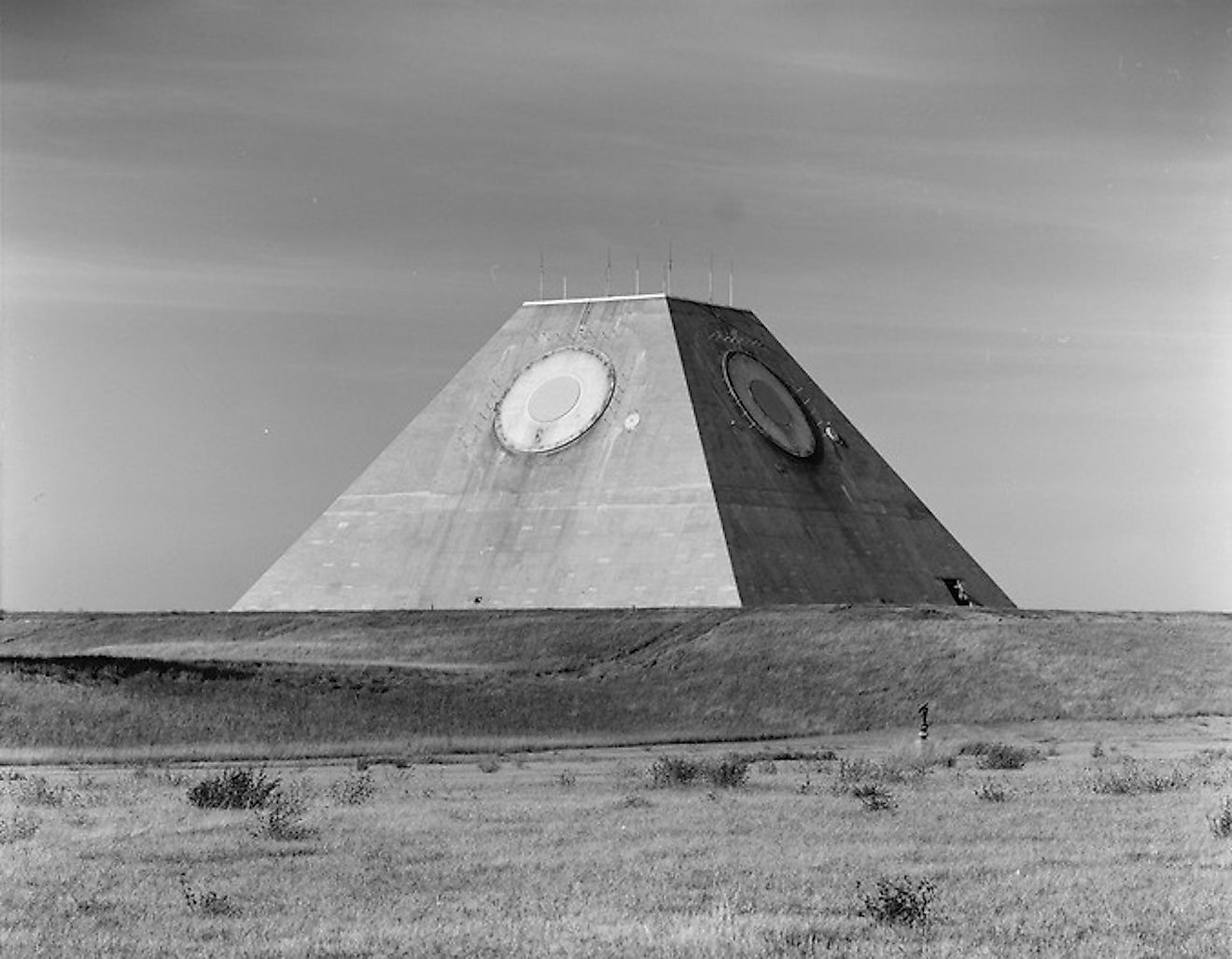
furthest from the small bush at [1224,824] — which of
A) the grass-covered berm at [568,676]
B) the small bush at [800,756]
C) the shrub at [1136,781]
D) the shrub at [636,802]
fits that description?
the grass-covered berm at [568,676]

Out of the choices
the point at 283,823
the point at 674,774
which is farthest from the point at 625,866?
the point at 674,774

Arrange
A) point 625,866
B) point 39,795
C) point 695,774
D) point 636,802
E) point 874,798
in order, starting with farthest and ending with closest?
point 695,774, point 636,802, point 39,795, point 874,798, point 625,866

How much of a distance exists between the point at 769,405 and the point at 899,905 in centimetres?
6488

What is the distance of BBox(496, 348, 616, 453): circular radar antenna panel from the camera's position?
80562 mm

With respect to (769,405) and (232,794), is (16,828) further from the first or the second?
(769,405)

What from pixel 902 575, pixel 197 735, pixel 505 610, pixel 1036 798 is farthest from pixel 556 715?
pixel 902 575

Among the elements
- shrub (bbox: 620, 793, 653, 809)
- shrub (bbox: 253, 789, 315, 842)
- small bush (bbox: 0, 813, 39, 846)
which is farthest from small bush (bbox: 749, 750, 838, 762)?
small bush (bbox: 0, 813, 39, 846)

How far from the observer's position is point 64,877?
69.7 ft

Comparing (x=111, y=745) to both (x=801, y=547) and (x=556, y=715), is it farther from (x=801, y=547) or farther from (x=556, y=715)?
(x=801, y=547)

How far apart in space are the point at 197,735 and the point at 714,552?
29047 millimetres

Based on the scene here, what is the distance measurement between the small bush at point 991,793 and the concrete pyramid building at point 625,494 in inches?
1489

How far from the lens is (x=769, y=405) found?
82750 mm

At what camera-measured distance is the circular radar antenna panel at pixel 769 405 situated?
80.9 m

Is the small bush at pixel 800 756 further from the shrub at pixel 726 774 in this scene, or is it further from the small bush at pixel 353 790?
the small bush at pixel 353 790
